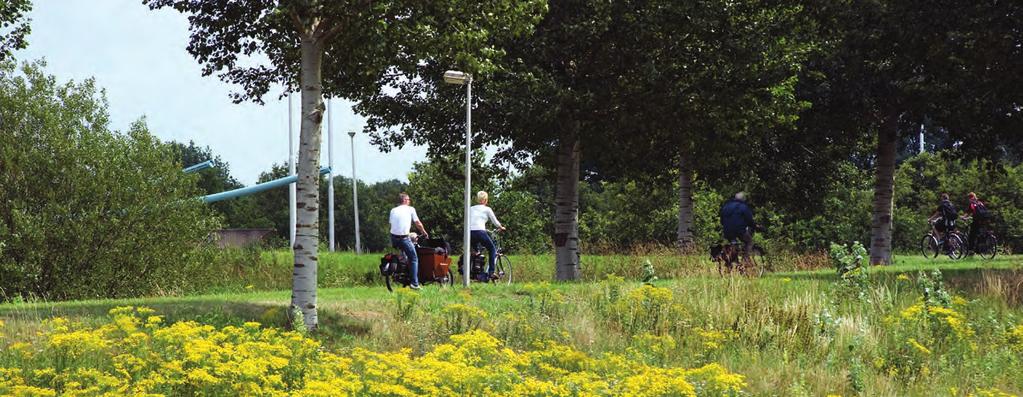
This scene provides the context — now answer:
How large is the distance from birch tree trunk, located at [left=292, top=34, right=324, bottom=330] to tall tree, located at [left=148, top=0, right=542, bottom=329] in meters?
0.01

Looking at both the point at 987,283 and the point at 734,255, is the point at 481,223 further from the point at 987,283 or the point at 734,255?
the point at 987,283

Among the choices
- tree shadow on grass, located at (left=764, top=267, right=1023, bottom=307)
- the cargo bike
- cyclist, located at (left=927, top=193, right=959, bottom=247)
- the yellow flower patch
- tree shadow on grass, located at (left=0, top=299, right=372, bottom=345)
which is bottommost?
the yellow flower patch

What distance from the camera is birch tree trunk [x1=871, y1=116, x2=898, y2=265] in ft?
86.3

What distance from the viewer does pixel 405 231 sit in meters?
16.9

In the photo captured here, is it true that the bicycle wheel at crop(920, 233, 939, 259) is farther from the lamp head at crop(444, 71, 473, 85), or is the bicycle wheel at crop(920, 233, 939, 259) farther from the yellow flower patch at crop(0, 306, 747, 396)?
the yellow flower patch at crop(0, 306, 747, 396)

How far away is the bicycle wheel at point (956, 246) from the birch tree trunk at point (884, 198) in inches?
83.9

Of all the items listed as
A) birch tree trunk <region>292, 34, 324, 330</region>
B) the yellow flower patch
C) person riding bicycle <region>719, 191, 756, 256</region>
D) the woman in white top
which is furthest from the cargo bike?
the yellow flower patch

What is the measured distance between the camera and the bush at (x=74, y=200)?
19.5 metres

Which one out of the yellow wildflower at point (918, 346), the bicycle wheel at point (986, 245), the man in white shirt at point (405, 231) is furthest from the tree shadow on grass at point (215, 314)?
the bicycle wheel at point (986, 245)

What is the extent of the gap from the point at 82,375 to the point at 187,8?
5.85 metres

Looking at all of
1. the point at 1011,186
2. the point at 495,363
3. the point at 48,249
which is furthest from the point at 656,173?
the point at 1011,186

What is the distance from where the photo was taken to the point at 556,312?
13.1m

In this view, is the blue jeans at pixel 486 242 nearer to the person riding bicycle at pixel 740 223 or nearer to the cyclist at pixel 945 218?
the person riding bicycle at pixel 740 223

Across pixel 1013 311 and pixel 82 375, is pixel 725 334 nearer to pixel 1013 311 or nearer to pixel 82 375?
pixel 1013 311
